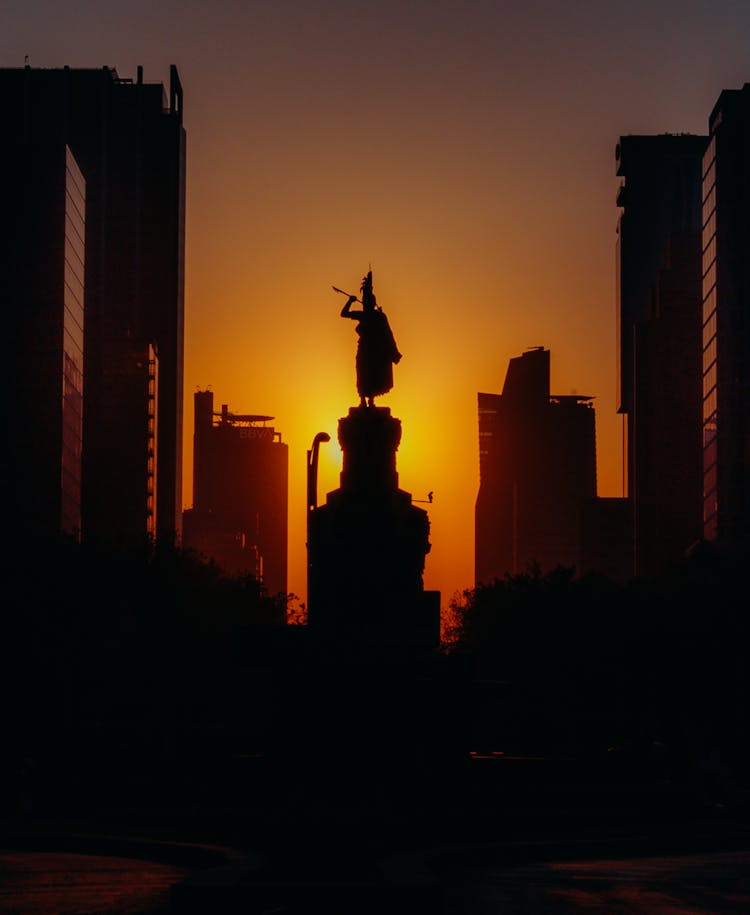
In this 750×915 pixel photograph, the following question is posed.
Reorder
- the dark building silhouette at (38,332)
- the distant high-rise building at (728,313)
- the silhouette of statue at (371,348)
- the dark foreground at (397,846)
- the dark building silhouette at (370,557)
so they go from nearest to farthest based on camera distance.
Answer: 1. the dark foreground at (397,846)
2. the dark building silhouette at (370,557)
3. the silhouette of statue at (371,348)
4. the dark building silhouette at (38,332)
5. the distant high-rise building at (728,313)

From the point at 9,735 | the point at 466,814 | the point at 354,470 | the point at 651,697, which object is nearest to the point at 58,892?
the point at 466,814

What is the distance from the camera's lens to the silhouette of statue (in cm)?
5194

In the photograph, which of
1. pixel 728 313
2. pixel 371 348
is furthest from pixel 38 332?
Result: pixel 371 348

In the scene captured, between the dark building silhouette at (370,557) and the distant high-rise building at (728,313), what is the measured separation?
114 meters

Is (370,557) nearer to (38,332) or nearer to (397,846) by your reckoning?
(397,846)

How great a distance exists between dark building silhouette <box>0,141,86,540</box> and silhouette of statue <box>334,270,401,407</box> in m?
95.2

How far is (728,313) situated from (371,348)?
11625 cm

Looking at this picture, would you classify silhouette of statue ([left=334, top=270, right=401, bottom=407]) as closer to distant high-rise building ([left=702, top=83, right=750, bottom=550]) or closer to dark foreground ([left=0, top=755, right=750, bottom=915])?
dark foreground ([left=0, top=755, right=750, bottom=915])

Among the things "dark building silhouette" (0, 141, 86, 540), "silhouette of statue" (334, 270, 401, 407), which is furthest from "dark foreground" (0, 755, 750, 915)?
"dark building silhouette" (0, 141, 86, 540)

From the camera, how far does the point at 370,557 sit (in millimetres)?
48656

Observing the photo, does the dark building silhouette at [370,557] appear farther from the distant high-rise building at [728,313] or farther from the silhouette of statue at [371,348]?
the distant high-rise building at [728,313]

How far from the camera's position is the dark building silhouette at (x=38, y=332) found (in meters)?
147

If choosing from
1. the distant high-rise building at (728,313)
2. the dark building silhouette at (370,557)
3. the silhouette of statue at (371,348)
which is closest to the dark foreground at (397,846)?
the dark building silhouette at (370,557)

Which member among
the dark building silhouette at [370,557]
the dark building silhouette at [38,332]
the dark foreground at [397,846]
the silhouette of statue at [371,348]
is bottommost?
the dark foreground at [397,846]
